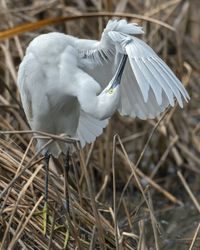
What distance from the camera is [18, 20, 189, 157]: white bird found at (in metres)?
3.06

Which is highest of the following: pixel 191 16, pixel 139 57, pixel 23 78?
pixel 139 57

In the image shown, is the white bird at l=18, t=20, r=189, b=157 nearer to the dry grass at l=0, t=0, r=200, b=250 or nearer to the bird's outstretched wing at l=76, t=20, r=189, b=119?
the bird's outstretched wing at l=76, t=20, r=189, b=119

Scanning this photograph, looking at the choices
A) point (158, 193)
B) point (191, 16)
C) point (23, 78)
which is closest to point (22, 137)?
point (23, 78)

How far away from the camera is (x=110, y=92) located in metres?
3.00

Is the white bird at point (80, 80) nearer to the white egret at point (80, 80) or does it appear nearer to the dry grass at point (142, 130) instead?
the white egret at point (80, 80)

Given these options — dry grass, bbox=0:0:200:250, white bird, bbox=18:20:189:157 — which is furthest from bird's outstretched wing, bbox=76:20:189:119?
dry grass, bbox=0:0:200:250

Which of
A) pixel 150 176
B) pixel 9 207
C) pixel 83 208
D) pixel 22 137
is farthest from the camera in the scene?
pixel 150 176

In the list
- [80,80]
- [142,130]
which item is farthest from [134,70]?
[142,130]

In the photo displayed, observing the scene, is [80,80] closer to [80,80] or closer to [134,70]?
[80,80]

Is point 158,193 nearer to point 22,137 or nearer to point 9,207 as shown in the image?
point 22,137

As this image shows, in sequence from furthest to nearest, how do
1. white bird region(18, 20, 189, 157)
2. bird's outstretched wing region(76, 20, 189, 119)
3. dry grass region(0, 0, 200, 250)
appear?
dry grass region(0, 0, 200, 250) → white bird region(18, 20, 189, 157) → bird's outstretched wing region(76, 20, 189, 119)

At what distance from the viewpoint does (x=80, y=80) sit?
10.8 feet

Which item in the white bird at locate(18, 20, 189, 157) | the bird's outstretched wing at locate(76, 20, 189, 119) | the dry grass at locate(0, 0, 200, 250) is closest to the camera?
the bird's outstretched wing at locate(76, 20, 189, 119)

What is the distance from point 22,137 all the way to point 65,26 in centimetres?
136
